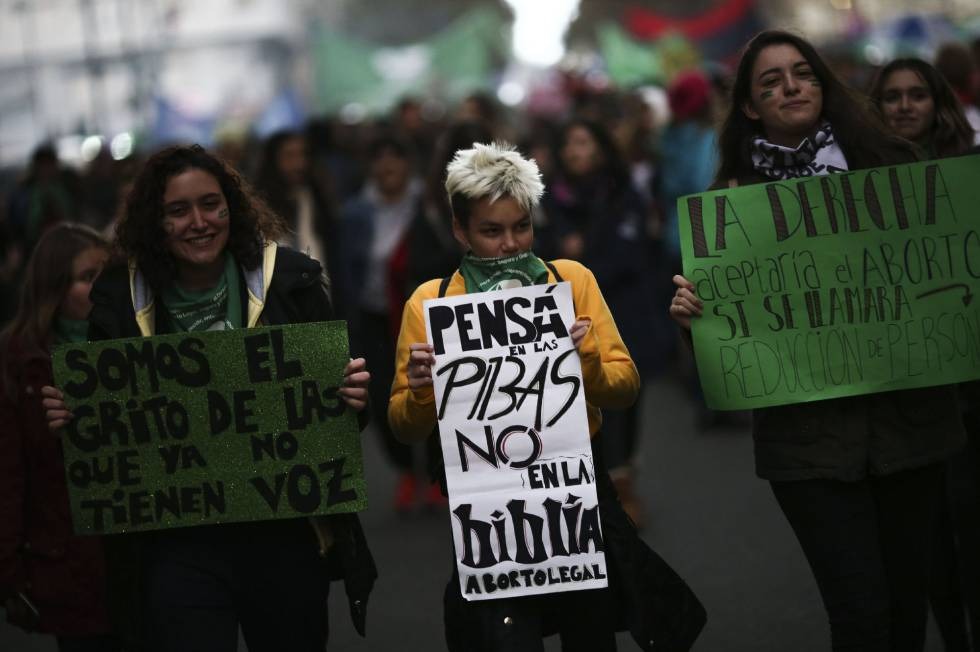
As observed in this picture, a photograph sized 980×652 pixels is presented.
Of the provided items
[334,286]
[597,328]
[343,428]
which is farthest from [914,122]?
[334,286]

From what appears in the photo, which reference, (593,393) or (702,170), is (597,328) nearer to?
(593,393)

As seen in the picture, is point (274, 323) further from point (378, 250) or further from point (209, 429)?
point (378, 250)

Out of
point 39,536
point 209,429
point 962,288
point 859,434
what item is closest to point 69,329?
point 39,536

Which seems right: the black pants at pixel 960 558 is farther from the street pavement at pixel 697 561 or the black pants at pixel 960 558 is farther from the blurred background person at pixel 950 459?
the street pavement at pixel 697 561

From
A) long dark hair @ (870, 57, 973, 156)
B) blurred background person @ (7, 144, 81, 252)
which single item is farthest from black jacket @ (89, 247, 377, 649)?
blurred background person @ (7, 144, 81, 252)

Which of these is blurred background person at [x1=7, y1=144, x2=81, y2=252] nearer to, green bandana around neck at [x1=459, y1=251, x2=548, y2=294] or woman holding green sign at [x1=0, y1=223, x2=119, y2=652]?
woman holding green sign at [x1=0, y1=223, x2=119, y2=652]

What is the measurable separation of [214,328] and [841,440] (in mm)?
1811

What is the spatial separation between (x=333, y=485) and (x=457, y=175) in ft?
3.07

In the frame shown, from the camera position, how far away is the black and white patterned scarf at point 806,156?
4.58 m

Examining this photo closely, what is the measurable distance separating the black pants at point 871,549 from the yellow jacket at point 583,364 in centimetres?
58

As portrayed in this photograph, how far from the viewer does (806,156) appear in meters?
4.59

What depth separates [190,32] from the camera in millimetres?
78938

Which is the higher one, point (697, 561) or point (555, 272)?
point (555, 272)

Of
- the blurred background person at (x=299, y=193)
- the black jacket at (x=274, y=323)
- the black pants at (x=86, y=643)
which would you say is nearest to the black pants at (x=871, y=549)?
the black jacket at (x=274, y=323)
